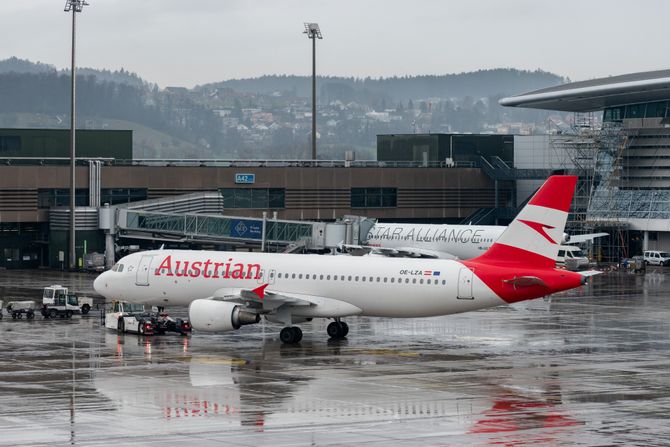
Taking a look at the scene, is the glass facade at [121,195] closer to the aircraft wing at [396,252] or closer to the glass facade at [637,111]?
the aircraft wing at [396,252]

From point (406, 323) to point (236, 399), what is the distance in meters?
26.6

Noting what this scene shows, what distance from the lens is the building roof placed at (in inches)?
4717

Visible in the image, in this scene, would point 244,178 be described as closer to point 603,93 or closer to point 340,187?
point 340,187

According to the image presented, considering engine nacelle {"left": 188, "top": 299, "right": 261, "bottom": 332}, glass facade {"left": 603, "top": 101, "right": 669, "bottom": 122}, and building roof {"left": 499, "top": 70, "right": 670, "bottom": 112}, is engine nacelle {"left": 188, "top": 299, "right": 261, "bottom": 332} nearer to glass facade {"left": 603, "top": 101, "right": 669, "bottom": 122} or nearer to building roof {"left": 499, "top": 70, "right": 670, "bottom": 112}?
building roof {"left": 499, "top": 70, "right": 670, "bottom": 112}

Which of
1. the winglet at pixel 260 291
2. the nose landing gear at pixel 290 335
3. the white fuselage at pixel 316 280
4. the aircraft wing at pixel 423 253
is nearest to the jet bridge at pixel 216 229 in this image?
the aircraft wing at pixel 423 253

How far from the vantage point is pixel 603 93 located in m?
124

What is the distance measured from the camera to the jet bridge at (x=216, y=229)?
106m

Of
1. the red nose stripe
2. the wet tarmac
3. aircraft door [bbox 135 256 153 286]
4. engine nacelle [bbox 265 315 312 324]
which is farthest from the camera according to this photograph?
aircraft door [bbox 135 256 153 286]

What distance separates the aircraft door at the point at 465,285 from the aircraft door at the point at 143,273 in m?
14.7

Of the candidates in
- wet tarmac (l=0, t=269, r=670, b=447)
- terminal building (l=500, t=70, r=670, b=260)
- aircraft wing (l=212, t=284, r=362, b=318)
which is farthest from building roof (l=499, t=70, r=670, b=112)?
aircraft wing (l=212, t=284, r=362, b=318)

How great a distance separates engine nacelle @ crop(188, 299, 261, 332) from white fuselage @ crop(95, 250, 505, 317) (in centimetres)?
265

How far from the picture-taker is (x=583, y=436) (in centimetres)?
3378

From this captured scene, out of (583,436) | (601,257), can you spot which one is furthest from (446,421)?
(601,257)

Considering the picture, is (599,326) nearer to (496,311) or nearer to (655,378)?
(496,311)
